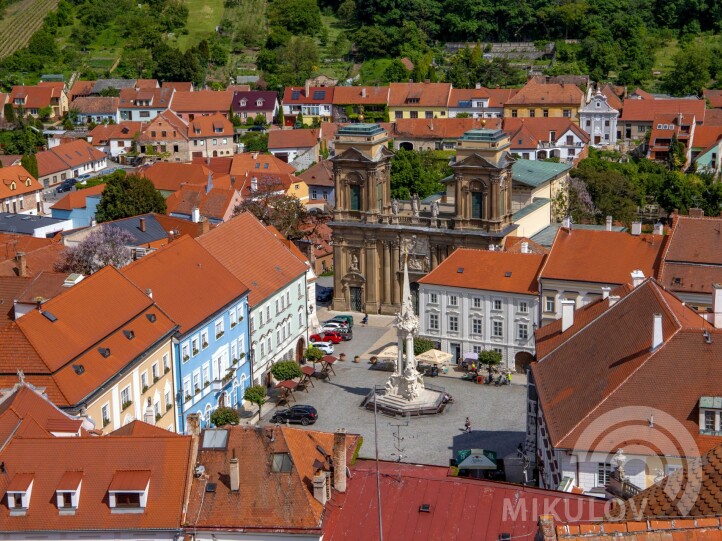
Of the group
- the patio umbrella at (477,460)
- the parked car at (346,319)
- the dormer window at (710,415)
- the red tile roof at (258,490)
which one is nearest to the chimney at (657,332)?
the dormer window at (710,415)

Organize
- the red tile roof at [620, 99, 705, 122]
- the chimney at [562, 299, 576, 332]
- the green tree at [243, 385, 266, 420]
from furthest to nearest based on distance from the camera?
the red tile roof at [620, 99, 705, 122], the green tree at [243, 385, 266, 420], the chimney at [562, 299, 576, 332]

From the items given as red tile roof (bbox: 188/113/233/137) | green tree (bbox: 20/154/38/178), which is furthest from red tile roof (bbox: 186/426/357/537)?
red tile roof (bbox: 188/113/233/137)

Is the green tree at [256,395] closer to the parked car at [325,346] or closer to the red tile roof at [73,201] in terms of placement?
the parked car at [325,346]

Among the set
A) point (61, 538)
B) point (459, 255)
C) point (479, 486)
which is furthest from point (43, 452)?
point (459, 255)

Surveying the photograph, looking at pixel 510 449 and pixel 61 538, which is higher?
pixel 61 538

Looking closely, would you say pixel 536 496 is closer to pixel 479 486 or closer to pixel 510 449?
pixel 479 486

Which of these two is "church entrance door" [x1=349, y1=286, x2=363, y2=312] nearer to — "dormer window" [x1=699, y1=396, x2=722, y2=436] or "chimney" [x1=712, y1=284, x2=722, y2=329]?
"chimney" [x1=712, y1=284, x2=722, y2=329]

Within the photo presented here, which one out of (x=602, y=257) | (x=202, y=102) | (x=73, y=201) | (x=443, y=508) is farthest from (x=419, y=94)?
(x=443, y=508)
